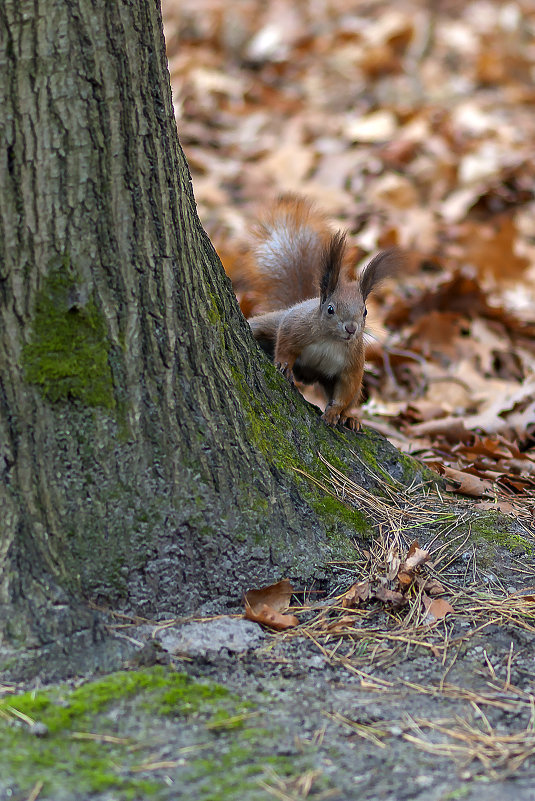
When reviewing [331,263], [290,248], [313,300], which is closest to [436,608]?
[331,263]

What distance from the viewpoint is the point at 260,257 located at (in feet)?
11.3

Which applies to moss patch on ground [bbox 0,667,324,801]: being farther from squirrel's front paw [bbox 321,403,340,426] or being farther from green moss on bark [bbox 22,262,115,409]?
squirrel's front paw [bbox 321,403,340,426]

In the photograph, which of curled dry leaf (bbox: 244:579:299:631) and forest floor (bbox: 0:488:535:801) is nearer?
forest floor (bbox: 0:488:535:801)

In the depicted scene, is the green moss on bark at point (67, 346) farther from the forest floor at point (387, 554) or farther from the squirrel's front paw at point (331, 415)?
the squirrel's front paw at point (331, 415)

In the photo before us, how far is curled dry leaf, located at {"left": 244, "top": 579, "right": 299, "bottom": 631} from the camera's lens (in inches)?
81.5

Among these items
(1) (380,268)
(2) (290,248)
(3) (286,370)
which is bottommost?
(3) (286,370)

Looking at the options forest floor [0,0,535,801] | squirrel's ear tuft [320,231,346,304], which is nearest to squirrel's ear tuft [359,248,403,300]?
squirrel's ear tuft [320,231,346,304]

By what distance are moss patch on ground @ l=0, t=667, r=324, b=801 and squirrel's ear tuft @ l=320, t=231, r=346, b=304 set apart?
60.7 inches

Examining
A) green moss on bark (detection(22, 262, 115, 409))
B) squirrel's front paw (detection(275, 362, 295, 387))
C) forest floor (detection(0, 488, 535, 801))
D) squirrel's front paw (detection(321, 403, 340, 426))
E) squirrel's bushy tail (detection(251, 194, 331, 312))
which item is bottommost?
forest floor (detection(0, 488, 535, 801))

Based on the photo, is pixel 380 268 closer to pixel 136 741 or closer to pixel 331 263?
pixel 331 263

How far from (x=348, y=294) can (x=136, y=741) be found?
183cm

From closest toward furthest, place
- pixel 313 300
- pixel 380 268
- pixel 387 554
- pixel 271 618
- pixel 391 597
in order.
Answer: pixel 271 618 → pixel 391 597 → pixel 387 554 → pixel 380 268 → pixel 313 300

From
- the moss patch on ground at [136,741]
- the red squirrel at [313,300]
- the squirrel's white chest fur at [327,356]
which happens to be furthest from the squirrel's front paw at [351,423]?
the moss patch on ground at [136,741]

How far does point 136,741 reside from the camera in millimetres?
1634
